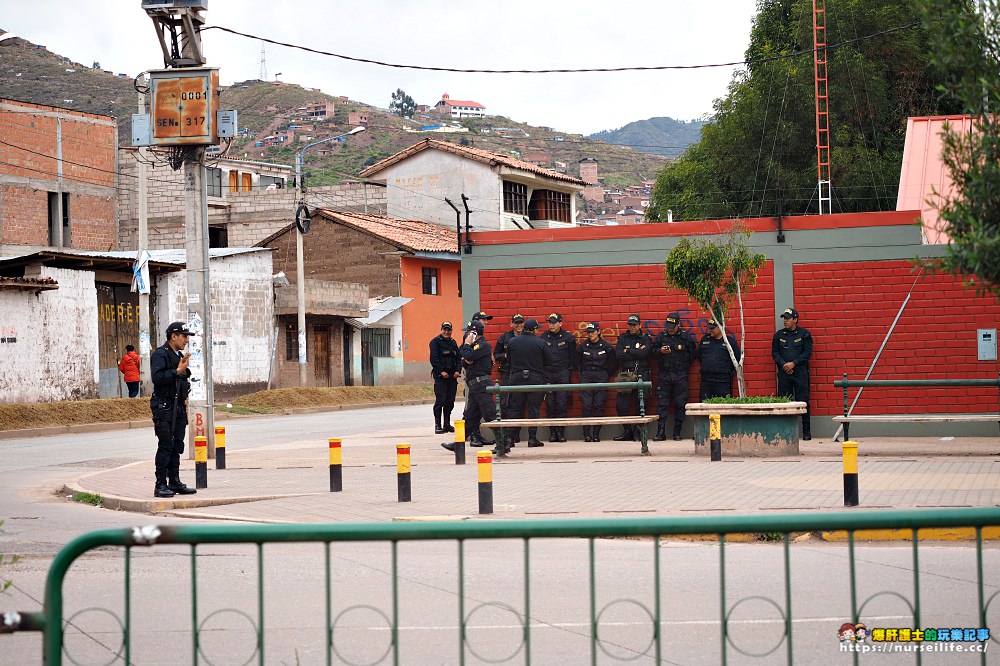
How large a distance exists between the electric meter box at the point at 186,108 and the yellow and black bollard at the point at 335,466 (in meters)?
6.70

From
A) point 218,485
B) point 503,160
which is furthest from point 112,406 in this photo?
point 503,160

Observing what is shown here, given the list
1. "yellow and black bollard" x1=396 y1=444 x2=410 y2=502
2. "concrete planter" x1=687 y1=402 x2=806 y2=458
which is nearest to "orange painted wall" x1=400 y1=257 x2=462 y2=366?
"concrete planter" x1=687 y1=402 x2=806 y2=458

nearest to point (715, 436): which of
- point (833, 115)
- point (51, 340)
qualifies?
point (51, 340)

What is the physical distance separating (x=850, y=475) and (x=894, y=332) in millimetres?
8688

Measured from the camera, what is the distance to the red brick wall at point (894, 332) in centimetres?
1852

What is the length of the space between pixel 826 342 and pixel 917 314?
58.3 inches

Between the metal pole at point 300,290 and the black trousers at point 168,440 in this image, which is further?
the metal pole at point 300,290

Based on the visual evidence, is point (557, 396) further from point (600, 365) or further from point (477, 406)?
point (477, 406)

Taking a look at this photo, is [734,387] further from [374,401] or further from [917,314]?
[374,401]

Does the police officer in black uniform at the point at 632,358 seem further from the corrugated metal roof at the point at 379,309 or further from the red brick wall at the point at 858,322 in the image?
the corrugated metal roof at the point at 379,309

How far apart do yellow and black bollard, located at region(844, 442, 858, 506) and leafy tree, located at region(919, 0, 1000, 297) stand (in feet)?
11.9

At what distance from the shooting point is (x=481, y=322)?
18.8 m

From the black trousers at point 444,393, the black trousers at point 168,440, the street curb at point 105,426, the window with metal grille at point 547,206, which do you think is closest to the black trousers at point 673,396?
the black trousers at point 444,393

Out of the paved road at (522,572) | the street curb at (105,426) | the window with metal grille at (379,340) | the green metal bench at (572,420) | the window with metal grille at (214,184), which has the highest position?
the window with metal grille at (214,184)
